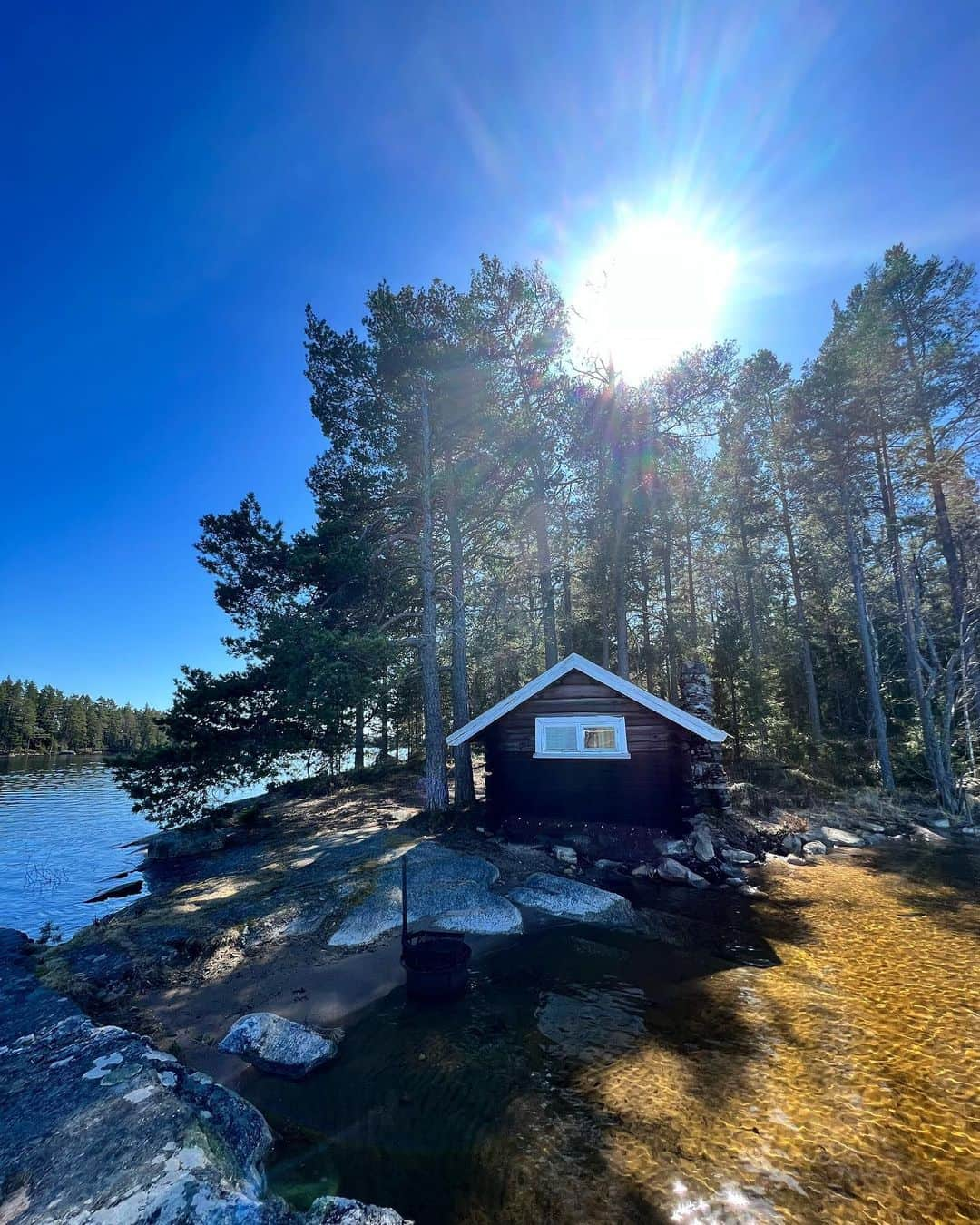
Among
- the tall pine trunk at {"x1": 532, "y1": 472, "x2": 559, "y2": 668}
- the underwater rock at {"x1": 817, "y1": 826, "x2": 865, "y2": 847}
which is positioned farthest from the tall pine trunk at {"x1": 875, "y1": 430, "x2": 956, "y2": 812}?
the tall pine trunk at {"x1": 532, "y1": 472, "x2": 559, "y2": 668}

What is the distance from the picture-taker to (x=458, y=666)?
16312 millimetres

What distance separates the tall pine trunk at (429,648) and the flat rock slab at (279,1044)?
9.07 metres

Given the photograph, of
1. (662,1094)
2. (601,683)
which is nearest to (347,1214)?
(662,1094)

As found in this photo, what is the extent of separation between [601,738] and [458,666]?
547 centimetres

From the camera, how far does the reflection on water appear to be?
11.5ft

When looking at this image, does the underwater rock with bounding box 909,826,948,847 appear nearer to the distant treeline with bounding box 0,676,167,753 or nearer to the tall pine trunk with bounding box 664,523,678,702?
the tall pine trunk with bounding box 664,523,678,702

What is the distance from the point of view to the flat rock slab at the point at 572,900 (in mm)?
8664

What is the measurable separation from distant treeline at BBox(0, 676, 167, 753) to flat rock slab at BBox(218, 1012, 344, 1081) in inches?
2792

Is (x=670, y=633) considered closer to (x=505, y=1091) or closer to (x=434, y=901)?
(x=434, y=901)

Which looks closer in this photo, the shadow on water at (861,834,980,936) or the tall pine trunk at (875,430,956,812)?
the shadow on water at (861,834,980,936)

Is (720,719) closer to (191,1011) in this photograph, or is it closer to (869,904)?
(869,904)

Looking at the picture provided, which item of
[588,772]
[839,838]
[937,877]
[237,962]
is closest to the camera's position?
[237,962]

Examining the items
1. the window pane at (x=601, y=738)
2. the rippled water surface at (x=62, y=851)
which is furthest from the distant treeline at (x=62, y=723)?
the window pane at (x=601, y=738)

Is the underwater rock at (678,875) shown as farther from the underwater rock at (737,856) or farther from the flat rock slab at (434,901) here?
the flat rock slab at (434,901)
